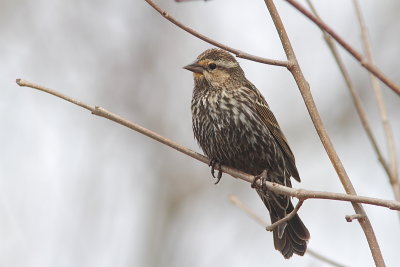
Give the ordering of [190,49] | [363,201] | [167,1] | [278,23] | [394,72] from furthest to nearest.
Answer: [190,49] < [167,1] < [394,72] < [278,23] < [363,201]

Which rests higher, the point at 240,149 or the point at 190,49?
the point at 190,49

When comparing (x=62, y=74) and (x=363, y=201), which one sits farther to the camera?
(x=62, y=74)

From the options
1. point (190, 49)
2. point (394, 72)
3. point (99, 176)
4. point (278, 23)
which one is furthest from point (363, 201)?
point (190, 49)

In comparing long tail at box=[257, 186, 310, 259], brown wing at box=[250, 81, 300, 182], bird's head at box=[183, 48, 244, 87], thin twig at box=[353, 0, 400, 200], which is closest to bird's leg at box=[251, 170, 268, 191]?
long tail at box=[257, 186, 310, 259]

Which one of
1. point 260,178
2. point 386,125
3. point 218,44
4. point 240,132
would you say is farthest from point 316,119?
point 240,132

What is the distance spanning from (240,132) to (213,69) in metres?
0.58

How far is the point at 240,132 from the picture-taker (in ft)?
17.1

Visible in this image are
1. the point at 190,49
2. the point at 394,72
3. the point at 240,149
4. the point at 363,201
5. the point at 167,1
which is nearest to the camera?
the point at 363,201

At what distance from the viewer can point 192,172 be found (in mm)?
10297

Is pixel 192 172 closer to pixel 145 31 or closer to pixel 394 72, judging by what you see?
pixel 145 31

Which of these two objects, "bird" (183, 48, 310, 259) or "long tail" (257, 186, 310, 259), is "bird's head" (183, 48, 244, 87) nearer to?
"bird" (183, 48, 310, 259)

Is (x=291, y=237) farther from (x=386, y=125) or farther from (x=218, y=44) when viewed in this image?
(x=218, y=44)

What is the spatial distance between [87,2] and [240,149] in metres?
4.54

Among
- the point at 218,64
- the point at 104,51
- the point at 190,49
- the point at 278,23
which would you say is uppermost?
the point at 190,49
